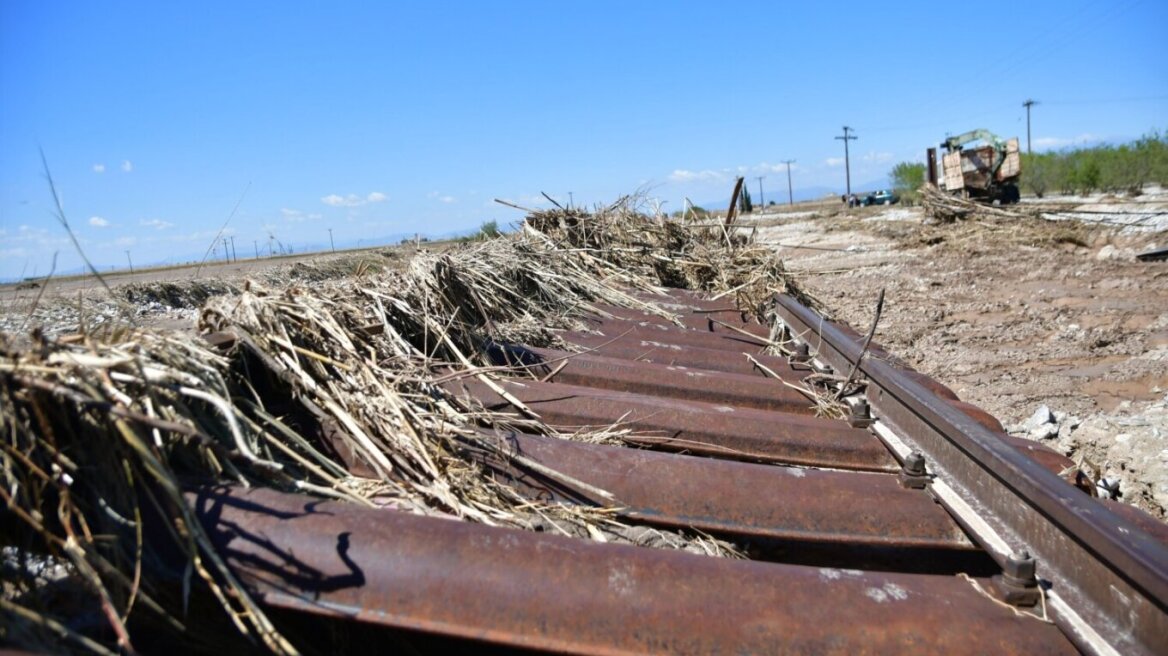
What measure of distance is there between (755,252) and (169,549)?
5.80 metres

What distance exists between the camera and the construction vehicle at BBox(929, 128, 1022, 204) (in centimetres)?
2258

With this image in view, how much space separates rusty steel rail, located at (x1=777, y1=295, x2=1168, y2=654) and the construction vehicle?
23.5 metres

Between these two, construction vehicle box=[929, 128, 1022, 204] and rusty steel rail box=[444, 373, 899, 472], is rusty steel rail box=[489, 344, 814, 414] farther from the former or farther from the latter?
construction vehicle box=[929, 128, 1022, 204]

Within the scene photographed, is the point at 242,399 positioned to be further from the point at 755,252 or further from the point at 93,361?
the point at 755,252

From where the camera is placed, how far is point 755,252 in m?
6.42

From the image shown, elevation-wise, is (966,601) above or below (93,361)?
below

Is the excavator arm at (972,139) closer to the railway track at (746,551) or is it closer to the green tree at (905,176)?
the railway track at (746,551)

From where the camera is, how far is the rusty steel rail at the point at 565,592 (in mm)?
1193

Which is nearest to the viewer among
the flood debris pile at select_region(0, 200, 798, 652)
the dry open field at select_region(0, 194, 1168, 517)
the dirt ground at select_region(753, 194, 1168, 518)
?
the flood debris pile at select_region(0, 200, 798, 652)

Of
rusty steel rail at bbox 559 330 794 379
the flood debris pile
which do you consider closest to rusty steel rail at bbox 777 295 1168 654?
the flood debris pile

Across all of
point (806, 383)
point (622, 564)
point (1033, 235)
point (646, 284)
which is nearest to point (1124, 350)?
point (646, 284)

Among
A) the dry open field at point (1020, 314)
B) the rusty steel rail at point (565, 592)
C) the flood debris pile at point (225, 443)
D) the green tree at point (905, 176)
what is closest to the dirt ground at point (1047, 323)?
the dry open field at point (1020, 314)

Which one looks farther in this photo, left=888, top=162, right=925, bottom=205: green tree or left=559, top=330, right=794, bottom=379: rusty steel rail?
left=888, top=162, right=925, bottom=205: green tree

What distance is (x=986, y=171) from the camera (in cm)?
2288
